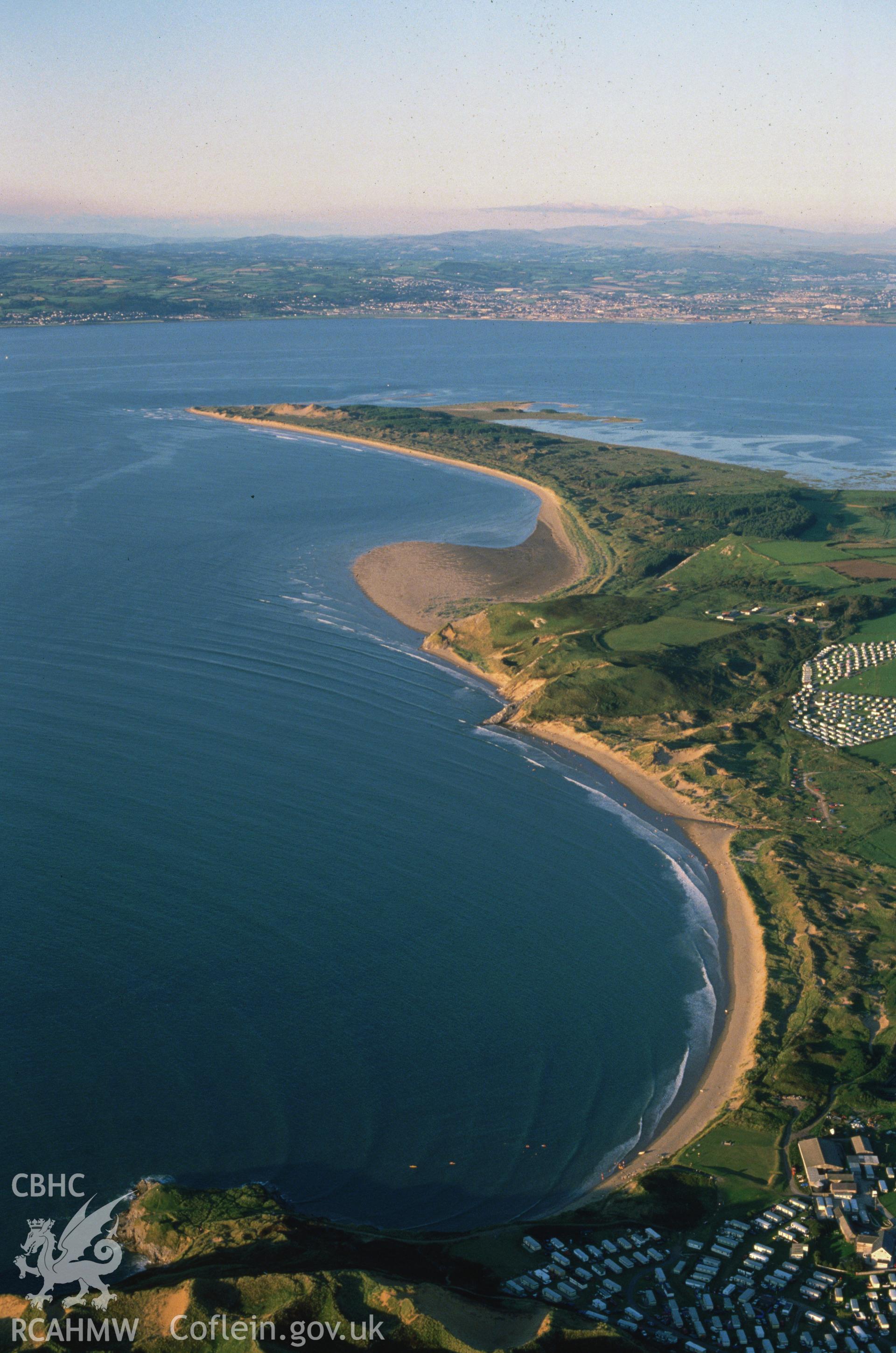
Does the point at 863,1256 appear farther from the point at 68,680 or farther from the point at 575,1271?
the point at 68,680

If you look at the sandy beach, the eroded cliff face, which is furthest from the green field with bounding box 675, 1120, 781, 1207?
the eroded cliff face

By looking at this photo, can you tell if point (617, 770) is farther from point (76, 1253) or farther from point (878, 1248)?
point (76, 1253)

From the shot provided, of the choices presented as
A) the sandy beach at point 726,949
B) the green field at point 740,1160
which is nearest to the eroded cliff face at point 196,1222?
the sandy beach at point 726,949

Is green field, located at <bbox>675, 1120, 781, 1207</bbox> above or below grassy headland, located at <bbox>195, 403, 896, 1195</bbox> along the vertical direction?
below

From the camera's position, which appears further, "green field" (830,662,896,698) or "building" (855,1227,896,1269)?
"green field" (830,662,896,698)

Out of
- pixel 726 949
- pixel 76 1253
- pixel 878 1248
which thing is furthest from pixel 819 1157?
pixel 76 1253

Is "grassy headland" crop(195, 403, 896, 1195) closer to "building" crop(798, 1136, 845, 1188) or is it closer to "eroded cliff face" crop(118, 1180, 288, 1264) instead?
"building" crop(798, 1136, 845, 1188)
